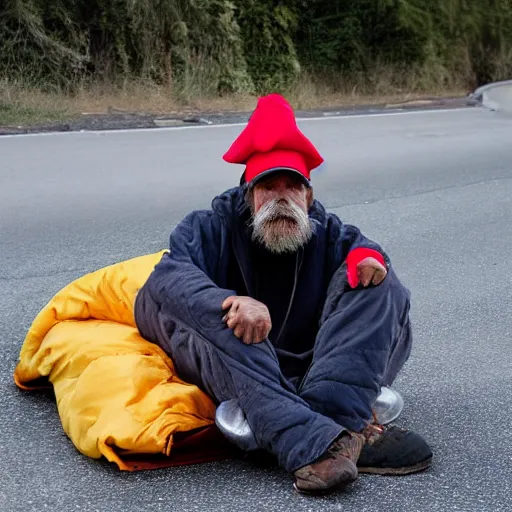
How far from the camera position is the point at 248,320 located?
3.25 m

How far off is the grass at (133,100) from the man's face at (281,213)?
10358 mm

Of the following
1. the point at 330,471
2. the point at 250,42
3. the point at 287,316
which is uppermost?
the point at 250,42

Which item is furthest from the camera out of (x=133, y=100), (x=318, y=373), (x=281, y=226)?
(x=133, y=100)

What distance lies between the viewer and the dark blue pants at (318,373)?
10.3ft

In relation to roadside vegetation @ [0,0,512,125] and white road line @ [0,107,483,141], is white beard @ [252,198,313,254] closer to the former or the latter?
white road line @ [0,107,483,141]

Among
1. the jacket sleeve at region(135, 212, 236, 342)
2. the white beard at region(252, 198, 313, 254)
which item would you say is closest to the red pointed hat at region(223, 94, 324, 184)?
the white beard at region(252, 198, 313, 254)

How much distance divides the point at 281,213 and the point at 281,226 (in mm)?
50

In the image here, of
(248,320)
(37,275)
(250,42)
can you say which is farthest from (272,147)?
(250,42)

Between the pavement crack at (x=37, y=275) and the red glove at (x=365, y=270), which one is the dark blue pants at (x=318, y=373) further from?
the pavement crack at (x=37, y=275)

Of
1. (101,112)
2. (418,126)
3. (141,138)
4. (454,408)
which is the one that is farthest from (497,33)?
(454,408)

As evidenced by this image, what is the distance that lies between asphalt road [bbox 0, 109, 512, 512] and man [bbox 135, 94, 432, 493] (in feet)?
0.61

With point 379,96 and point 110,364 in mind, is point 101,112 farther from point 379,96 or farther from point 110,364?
point 110,364

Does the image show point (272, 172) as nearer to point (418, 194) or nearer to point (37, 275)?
point (37, 275)

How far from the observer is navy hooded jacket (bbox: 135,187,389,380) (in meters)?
3.70
